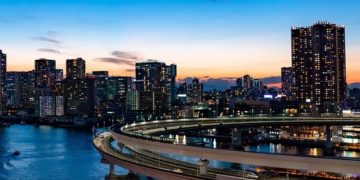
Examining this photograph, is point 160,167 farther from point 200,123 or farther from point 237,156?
point 200,123

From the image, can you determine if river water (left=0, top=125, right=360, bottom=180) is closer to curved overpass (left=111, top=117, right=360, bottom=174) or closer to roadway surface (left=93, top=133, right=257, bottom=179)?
curved overpass (left=111, top=117, right=360, bottom=174)

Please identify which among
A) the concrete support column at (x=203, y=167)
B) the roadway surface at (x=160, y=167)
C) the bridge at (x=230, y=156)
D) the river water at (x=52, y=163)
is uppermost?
→ the bridge at (x=230, y=156)

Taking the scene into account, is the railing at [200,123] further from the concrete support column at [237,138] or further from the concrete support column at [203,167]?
the concrete support column at [203,167]

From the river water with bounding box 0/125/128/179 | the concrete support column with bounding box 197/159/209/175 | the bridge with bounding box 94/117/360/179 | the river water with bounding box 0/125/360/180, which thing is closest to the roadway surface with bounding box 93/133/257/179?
the concrete support column with bounding box 197/159/209/175

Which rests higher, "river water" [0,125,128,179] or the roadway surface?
the roadway surface

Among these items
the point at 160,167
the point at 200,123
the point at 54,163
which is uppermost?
the point at 200,123

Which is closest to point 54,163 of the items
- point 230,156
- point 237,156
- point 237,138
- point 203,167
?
point 237,138

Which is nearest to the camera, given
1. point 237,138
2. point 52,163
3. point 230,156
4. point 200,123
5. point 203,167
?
point 230,156

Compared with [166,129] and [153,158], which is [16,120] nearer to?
[166,129]

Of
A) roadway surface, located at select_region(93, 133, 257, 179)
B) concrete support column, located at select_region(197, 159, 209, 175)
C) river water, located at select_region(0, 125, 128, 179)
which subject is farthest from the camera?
river water, located at select_region(0, 125, 128, 179)

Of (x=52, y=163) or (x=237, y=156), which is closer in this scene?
(x=237, y=156)

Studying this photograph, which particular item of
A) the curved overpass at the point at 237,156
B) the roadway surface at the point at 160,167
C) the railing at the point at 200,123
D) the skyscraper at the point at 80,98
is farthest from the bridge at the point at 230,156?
the skyscraper at the point at 80,98
